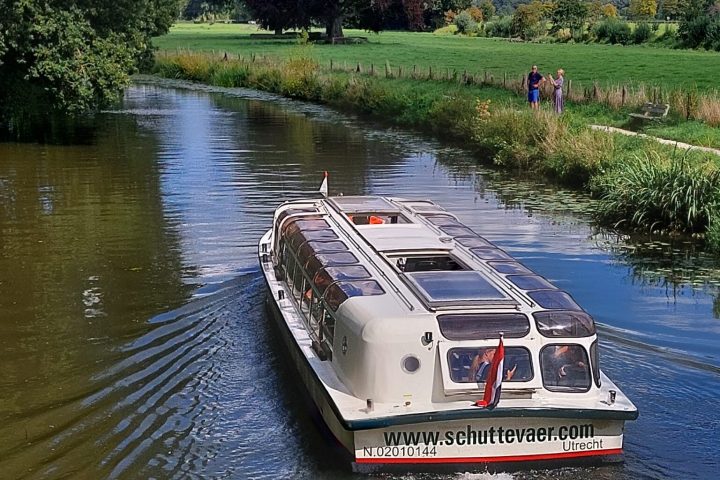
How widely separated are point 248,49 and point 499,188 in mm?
58080

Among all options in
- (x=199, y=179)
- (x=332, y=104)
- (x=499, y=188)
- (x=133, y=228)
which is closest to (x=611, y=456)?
(x=133, y=228)

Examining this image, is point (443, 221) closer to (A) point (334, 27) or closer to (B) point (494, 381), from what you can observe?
(B) point (494, 381)

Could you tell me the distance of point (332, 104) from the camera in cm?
5134

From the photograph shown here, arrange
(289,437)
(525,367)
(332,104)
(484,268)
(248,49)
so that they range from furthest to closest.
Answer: (248,49)
(332,104)
(484,268)
(289,437)
(525,367)

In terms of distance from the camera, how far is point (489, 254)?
13969mm

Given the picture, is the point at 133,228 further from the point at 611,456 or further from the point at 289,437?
the point at 611,456

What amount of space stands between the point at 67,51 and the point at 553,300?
26731 mm

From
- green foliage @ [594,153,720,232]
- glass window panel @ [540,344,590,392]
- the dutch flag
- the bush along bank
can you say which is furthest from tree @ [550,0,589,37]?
the dutch flag

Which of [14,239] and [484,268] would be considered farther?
[14,239]

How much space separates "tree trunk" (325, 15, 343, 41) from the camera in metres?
90.6

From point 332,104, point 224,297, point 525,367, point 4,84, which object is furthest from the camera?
point 332,104

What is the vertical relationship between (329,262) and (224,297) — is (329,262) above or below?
above

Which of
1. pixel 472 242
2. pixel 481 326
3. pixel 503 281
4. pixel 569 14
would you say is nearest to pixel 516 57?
pixel 569 14

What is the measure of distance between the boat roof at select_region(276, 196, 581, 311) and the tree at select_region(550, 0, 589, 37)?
308 feet
